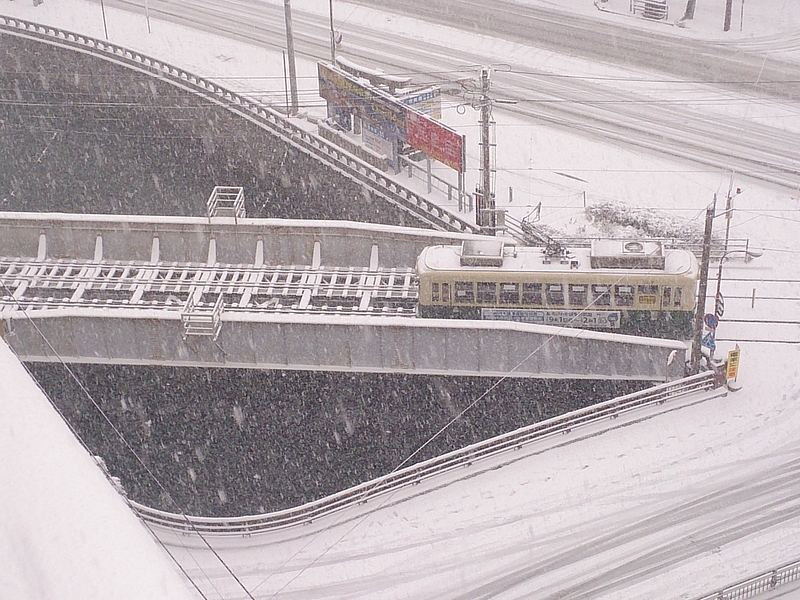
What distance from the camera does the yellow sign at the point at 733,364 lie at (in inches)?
985

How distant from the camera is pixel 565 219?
120 ft

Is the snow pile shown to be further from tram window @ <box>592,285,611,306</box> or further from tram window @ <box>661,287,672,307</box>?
tram window @ <box>592,285,611,306</box>

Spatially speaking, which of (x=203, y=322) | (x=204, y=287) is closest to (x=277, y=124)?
(x=204, y=287)

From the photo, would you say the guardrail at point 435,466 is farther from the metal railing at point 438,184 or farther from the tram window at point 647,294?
the metal railing at point 438,184

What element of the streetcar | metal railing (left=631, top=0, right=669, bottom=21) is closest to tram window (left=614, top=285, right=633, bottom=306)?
the streetcar

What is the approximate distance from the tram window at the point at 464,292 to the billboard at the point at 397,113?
995 cm

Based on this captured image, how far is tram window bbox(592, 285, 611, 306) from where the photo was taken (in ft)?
83.6

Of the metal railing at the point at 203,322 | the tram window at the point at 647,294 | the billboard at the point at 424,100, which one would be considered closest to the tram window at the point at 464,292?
the tram window at the point at 647,294

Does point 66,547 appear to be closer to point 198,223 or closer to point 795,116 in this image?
point 198,223

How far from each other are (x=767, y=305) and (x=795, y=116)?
16859mm

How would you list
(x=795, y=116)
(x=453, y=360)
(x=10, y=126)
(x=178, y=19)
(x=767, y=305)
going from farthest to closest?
1. (x=178, y=19)
2. (x=10, y=126)
3. (x=795, y=116)
4. (x=767, y=305)
5. (x=453, y=360)

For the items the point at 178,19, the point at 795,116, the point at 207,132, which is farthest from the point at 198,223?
the point at 178,19

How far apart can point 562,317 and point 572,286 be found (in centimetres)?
92

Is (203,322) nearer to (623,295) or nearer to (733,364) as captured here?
(623,295)
